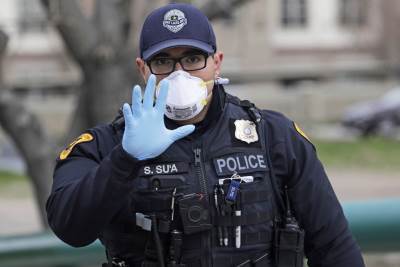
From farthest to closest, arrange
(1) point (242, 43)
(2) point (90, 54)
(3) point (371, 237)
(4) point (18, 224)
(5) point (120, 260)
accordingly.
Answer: (1) point (242, 43), (4) point (18, 224), (2) point (90, 54), (3) point (371, 237), (5) point (120, 260)

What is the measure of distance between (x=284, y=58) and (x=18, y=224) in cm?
2609

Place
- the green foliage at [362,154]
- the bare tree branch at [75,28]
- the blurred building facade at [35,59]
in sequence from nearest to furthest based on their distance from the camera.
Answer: the bare tree branch at [75,28], the green foliage at [362,154], the blurred building facade at [35,59]

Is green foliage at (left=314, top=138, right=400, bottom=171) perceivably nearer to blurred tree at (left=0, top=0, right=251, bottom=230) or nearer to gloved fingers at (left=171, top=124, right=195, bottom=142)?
blurred tree at (left=0, top=0, right=251, bottom=230)

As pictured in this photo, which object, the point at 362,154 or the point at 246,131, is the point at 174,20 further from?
the point at 362,154

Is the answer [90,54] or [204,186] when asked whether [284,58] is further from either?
[204,186]

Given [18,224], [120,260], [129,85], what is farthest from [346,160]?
[120,260]

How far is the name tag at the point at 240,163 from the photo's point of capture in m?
2.53

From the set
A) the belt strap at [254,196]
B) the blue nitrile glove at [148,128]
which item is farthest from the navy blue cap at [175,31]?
the belt strap at [254,196]

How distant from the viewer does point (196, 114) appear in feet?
8.18

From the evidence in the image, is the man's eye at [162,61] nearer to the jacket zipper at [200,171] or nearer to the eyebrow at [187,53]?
the eyebrow at [187,53]

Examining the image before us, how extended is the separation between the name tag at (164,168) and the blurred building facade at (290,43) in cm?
3124

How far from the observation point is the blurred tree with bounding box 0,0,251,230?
5770mm

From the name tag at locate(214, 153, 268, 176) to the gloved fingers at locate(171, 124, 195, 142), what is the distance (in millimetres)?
170

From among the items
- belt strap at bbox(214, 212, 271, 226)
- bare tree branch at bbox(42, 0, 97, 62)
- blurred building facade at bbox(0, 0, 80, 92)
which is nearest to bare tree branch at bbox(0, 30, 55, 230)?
bare tree branch at bbox(42, 0, 97, 62)
